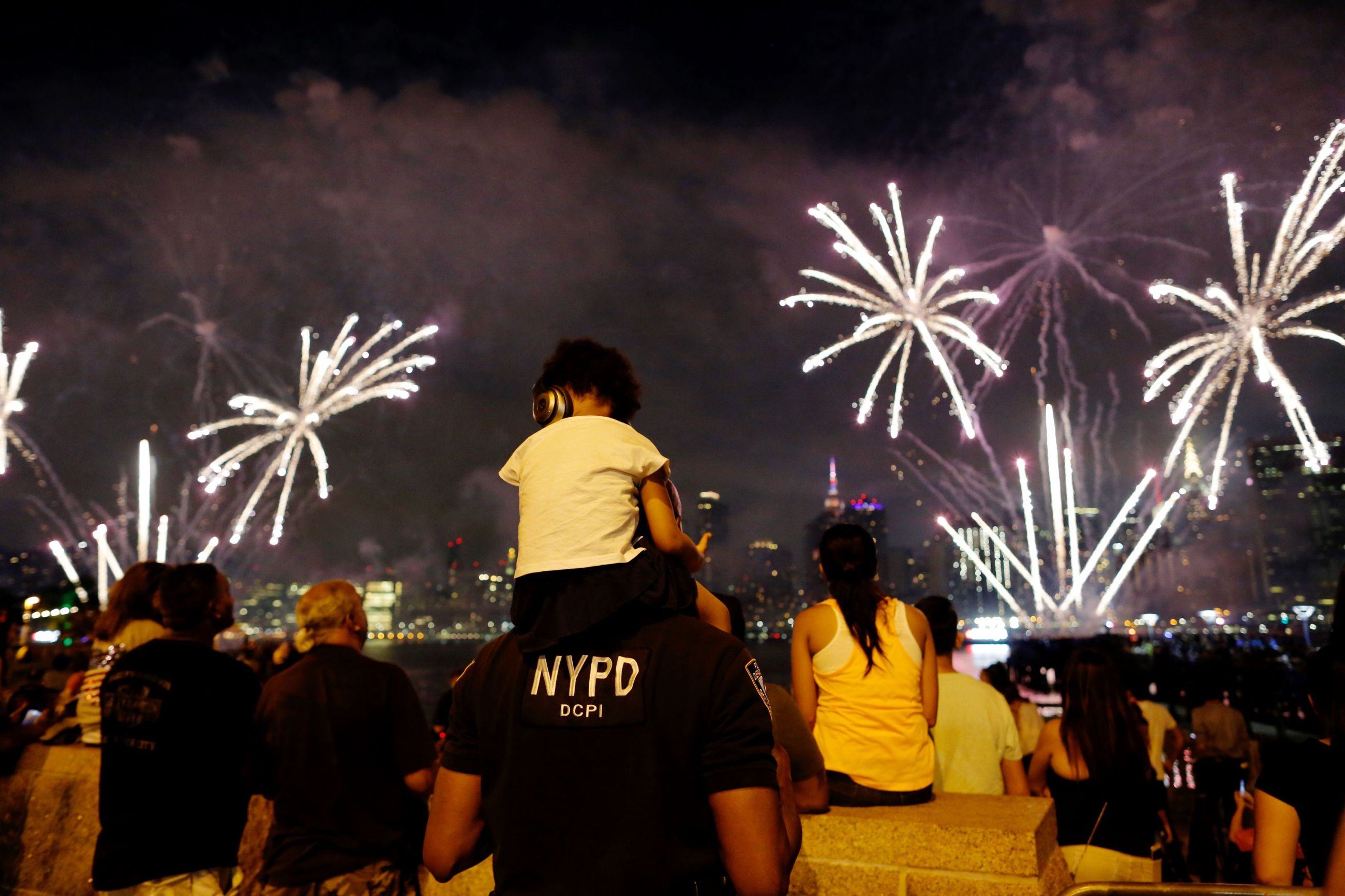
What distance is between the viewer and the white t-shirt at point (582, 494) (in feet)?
7.32

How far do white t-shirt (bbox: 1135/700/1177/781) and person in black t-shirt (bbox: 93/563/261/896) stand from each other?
285 inches

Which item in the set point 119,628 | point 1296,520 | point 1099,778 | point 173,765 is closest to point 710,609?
point 173,765

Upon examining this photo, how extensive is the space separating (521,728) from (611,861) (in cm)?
40

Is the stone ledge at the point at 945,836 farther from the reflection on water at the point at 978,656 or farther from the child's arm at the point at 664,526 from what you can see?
the reflection on water at the point at 978,656

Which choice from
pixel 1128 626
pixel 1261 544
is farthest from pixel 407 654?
pixel 1261 544

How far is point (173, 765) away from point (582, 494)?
121 inches

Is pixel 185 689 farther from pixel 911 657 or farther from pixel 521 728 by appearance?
pixel 911 657

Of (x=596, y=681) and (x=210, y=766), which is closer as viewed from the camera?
(x=596, y=681)

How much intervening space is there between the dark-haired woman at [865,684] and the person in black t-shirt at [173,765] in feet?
9.34

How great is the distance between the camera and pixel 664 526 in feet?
7.70

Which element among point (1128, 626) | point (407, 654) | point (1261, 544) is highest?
point (1261, 544)

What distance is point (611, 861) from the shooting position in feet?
6.67

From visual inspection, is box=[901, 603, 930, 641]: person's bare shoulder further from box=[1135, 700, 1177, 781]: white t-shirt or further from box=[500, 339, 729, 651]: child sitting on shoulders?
box=[1135, 700, 1177, 781]: white t-shirt

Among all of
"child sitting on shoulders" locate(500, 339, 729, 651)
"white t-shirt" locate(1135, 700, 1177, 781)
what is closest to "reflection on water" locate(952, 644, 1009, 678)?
"white t-shirt" locate(1135, 700, 1177, 781)
